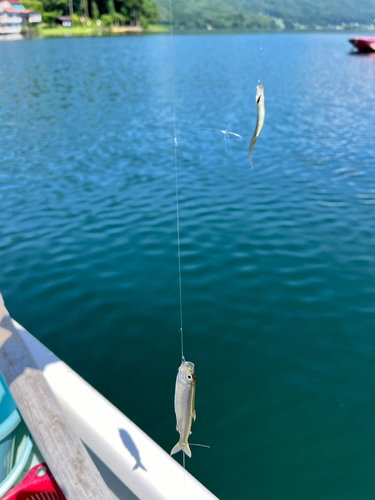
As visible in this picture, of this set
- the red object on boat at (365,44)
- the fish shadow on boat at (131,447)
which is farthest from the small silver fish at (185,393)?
the red object on boat at (365,44)

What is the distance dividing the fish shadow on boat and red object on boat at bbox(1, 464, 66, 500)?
0.70 metres

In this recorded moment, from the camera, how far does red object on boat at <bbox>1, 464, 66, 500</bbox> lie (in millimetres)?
3350

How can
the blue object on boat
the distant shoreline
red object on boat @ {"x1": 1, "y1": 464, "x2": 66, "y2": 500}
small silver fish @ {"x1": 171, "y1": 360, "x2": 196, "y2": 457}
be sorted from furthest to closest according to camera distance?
the distant shoreline
the blue object on boat
red object on boat @ {"x1": 1, "y1": 464, "x2": 66, "y2": 500}
small silver fish @ {"x1": 171, "y1": 360, "x2": 196, "y2": 457}

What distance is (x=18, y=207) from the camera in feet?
35.1

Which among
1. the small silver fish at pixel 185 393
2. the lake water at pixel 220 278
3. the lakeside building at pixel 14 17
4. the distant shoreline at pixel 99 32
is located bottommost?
the lake water at pixel 220 278

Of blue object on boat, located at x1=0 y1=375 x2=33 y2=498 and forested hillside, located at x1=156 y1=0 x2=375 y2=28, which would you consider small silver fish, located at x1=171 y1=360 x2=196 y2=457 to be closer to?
blue object on boat, located at x1=0 y1=375 x2=33 y2=498

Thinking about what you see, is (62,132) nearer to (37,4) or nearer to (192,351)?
(192,351)

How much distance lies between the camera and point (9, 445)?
3721mm

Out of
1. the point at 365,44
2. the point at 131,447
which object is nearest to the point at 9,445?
the point at 131,447

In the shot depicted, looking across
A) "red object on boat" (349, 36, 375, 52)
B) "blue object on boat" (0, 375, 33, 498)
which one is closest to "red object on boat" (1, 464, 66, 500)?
"blue object on boat" (0, 375, 33, 498)

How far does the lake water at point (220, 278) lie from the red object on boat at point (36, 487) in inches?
58.7

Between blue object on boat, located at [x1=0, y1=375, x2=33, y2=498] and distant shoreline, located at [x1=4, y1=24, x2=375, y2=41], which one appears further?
distant shoreline, located at [x1=4, y1=24, x2=375, y2=41]

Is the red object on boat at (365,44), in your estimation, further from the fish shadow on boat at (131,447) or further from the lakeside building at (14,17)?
the lakeside building at (14,17)

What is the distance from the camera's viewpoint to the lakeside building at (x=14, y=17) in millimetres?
91375
